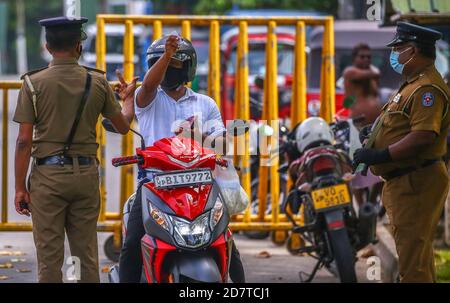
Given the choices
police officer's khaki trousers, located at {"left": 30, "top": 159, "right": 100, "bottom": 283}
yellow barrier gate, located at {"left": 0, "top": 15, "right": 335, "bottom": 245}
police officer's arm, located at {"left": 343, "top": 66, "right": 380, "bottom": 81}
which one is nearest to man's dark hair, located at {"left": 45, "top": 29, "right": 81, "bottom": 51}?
police officer's khaki trousers, located at {"left": 30, "top": 159, "right": 100, "bottom": 283}

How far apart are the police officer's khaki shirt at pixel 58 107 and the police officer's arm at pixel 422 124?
172 centimetres

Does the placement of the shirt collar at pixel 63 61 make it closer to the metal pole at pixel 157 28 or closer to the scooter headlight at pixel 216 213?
the scooter headlight at pixel 216 213

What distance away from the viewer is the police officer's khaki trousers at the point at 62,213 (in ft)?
21.5

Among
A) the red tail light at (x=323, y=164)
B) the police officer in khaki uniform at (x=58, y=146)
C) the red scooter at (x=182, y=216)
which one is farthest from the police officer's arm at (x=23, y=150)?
the red tail light at (x=323, y=164)

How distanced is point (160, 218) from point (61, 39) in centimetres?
114

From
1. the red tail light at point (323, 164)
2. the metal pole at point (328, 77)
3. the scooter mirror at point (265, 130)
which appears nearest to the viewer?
the red tail light at point (323, 164)

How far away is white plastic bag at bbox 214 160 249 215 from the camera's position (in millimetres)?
6711

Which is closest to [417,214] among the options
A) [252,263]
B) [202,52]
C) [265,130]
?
[265,130]

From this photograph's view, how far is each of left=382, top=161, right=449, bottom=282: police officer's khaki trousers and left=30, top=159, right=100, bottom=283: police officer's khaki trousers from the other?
175 centimetres

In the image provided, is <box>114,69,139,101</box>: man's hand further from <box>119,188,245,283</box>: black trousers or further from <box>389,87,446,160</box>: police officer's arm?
<box>389,87,446,160</box>: police officer's arm

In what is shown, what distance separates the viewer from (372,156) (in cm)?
684
